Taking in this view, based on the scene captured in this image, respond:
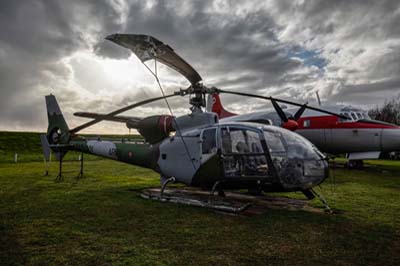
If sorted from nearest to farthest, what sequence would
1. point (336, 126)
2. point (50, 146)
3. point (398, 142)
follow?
point (50, 146)
point (398, 142)
point (336, 126)

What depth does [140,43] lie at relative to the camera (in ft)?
19.3

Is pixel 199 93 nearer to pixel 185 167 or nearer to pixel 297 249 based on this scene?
pixel 185 167

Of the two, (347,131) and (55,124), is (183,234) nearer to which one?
(55,124)

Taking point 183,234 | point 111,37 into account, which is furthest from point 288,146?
point 111,37

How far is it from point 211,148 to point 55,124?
9026mm

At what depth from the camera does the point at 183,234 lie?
17.5 feet

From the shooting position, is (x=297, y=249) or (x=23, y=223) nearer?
(x=297, y=249)

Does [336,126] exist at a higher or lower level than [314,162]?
higher

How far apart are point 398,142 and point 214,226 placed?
14.2 meters

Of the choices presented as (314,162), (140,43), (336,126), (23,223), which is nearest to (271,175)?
(314,162)

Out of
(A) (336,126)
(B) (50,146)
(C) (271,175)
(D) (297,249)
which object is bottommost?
(D) (297,249)

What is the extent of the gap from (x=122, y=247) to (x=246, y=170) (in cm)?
373

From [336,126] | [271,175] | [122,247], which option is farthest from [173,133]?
[336,126]

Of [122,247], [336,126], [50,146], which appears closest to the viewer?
[122,247]
